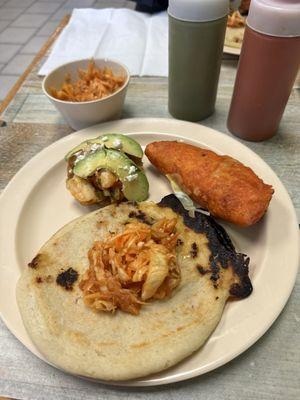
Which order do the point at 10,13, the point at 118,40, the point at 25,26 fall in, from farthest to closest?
the point at 10,13
the point at 25,26
the point at 118,40

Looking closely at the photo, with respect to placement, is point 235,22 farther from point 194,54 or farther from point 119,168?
point 119,168

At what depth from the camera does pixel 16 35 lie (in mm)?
3781

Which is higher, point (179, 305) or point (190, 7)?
point (190, 7)

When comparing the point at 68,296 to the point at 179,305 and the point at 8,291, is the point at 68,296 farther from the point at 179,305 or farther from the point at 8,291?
the point at 179,305

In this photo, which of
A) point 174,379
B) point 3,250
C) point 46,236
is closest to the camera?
point 174,379

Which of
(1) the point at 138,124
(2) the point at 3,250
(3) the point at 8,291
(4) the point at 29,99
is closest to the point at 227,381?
(3) the point at 8,291

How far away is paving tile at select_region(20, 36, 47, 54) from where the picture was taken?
3564 millimetres

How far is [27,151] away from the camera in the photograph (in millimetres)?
1605

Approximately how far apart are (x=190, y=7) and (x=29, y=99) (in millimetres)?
1034

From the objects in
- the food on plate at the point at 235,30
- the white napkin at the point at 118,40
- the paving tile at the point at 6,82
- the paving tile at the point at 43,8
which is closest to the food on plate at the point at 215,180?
the white napkin at the point at 118,40

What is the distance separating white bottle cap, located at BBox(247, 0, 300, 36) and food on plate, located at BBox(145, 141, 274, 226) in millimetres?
484

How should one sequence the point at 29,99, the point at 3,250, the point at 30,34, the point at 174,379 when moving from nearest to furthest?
the point at 174,379 < the point at 3,250 < the point at 29,99 < the point at 30,34

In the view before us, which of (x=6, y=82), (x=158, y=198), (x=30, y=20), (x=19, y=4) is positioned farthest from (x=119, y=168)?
(x=19, y=4)

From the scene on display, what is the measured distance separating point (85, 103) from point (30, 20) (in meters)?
3.26
